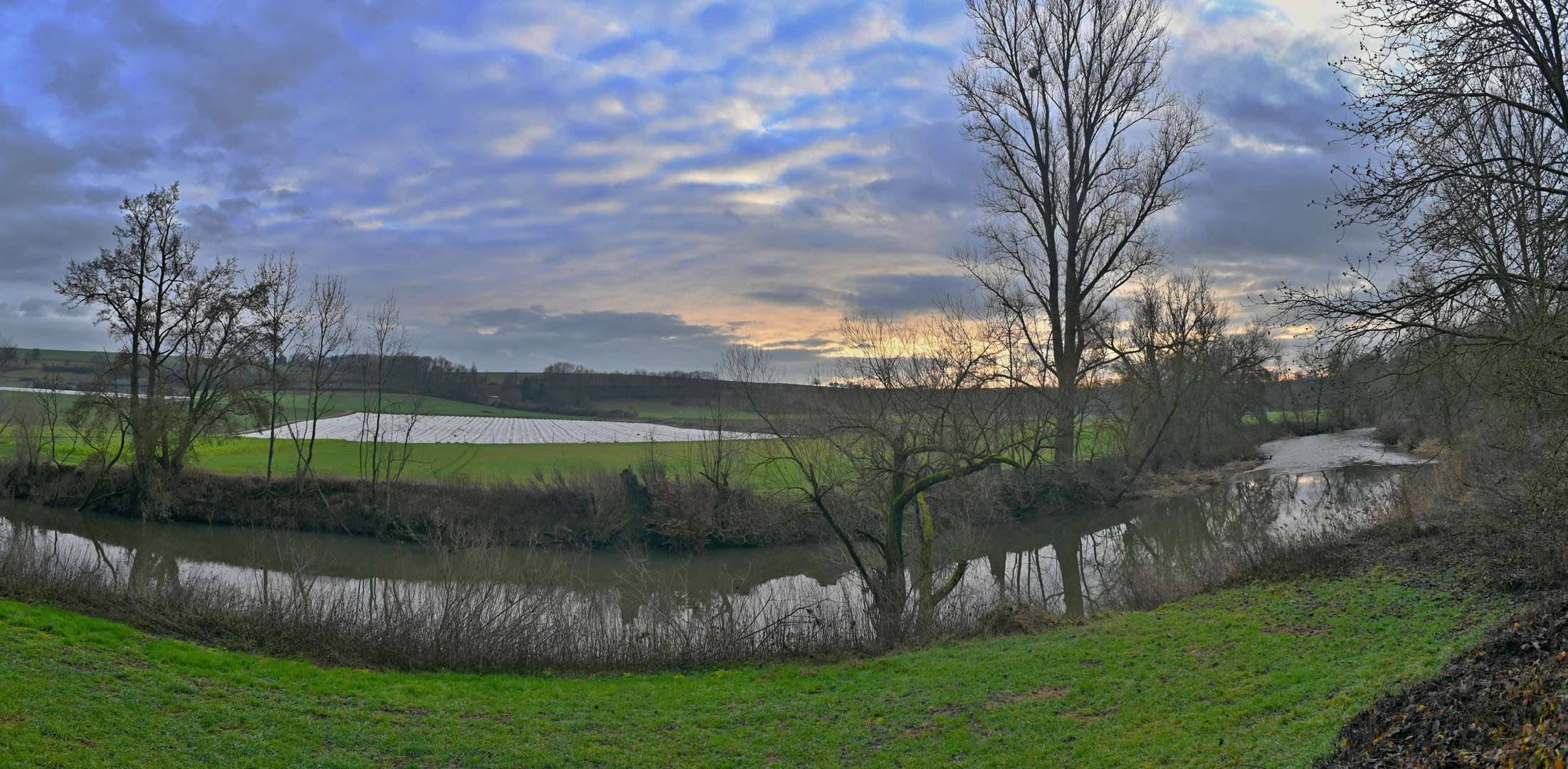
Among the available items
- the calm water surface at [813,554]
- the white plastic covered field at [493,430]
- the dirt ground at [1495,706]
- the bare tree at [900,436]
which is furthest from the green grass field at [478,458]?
the dirt ground at [1495,706]

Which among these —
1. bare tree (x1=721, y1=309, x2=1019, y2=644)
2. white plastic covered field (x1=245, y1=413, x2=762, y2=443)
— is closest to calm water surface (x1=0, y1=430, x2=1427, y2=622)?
bare tree (x1=721, y1=309, x2=1019, y2=644)

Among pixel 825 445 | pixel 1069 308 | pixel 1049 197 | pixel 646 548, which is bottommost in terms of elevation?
pixel 646 548

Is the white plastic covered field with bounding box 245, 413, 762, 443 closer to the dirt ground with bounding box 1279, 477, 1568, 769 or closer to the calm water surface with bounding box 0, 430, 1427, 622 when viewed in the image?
the calm water surface with bounding box 0, 430, 1427, 622

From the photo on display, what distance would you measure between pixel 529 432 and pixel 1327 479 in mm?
46401

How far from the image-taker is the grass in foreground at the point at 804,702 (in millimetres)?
7055

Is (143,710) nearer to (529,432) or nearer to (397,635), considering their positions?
(397,635)

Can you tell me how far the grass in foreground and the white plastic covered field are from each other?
2454 cm

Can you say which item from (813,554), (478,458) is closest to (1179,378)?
(813,554)

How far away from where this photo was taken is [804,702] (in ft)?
32.7

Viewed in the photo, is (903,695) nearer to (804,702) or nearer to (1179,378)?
(804,702)

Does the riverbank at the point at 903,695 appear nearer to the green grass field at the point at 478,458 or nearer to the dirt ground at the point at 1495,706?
the dirt ground at the point at 1495,706

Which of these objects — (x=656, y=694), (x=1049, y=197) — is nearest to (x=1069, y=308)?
(x=1049, y=197)

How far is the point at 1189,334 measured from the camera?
113 ft

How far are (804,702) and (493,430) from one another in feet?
158
